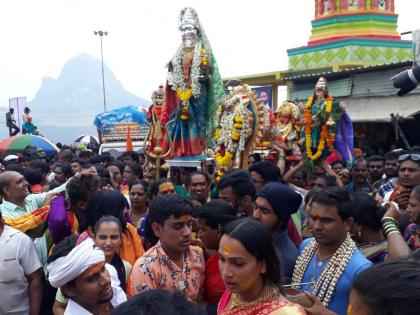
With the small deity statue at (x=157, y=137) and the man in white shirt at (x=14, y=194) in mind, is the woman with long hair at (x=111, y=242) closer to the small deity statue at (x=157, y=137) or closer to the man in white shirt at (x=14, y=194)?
the man in white shirt at (x=14, y=194)

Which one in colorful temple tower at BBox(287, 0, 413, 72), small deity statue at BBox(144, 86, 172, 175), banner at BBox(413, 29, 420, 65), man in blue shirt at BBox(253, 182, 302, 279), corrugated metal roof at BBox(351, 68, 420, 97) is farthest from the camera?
colorful temple tower at BBox(287, 0, 413, 72)

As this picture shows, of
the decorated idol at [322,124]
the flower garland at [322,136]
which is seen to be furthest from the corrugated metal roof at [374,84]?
the flower garland at [322,136]

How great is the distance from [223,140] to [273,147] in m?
0.79

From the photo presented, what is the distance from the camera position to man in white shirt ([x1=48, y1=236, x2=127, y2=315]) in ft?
8.54

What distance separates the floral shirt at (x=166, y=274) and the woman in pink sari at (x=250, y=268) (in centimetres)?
59

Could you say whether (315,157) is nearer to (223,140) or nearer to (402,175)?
(223,140)

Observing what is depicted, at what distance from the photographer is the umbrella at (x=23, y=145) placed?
534 inches

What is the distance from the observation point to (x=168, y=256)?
3.15 meters

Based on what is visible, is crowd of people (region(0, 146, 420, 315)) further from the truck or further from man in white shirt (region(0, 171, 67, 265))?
the truck

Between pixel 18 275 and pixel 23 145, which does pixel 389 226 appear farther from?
pixel 23 145

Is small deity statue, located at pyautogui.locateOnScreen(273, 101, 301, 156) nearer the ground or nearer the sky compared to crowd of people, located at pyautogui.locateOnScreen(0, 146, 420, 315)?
nearer the sky

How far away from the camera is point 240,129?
6.99 meters

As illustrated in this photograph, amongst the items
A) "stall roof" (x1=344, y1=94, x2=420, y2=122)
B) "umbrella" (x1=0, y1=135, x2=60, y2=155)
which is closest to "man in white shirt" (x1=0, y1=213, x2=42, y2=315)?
"stall roof" (x1=344, y1=94, x2=420, y2=122)

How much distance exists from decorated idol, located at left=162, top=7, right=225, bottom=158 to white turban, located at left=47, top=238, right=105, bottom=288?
5.35 metres
